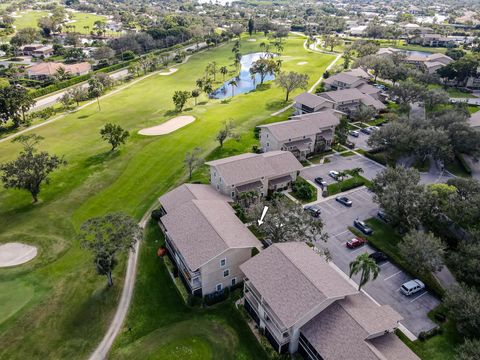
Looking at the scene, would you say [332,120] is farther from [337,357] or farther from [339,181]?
[337,357]

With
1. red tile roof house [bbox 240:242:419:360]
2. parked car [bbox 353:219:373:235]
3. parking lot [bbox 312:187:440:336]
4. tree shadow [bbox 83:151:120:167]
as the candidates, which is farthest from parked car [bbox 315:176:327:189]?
Result: tree shadow [bbox 83:151:120:167]

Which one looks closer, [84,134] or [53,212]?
[53,212]

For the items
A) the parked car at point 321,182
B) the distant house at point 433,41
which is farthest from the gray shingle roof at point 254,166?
the distant house at point 433,41

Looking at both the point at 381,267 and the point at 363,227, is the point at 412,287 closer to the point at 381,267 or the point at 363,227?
the point at 381,267

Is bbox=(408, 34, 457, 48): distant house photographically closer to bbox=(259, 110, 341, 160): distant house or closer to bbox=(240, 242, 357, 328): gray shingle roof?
bbox=(259, 110, 341, 160): distant house

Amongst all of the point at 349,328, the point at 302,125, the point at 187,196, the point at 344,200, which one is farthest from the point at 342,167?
the point at 349,328

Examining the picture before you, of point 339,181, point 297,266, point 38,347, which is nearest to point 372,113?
point 339,181
